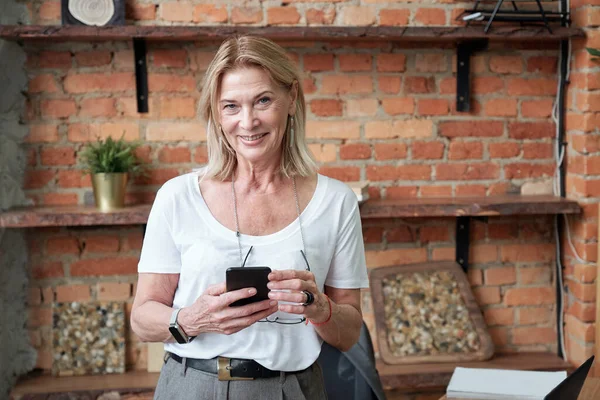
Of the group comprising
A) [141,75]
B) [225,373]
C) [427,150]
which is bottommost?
[225,373]

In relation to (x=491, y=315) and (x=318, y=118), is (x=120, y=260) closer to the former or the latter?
(x=318, y=118)

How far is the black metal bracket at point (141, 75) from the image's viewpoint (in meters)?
2.77

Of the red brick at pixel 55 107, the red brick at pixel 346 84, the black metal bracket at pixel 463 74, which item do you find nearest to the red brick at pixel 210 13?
the red brick at pixel 346 84

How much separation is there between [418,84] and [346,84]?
28cm

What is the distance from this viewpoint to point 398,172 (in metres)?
2.93

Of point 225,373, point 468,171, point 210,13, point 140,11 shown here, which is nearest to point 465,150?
point 468,171

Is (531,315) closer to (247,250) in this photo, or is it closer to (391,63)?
(391,63)

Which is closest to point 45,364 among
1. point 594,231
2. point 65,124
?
point 65,124

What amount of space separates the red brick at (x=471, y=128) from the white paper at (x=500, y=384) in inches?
50.3

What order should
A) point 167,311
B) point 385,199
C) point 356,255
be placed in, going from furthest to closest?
1. point 385,199
2. point 356,255
3. point 167,311

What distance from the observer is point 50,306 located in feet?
9.47

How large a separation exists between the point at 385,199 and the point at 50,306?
1.36 metres

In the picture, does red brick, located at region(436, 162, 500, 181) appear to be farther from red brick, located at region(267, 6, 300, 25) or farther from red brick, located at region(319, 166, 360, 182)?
red brick, located at region(267, 6, 300, 25)

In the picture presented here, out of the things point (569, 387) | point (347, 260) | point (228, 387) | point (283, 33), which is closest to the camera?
point (569, 387)
